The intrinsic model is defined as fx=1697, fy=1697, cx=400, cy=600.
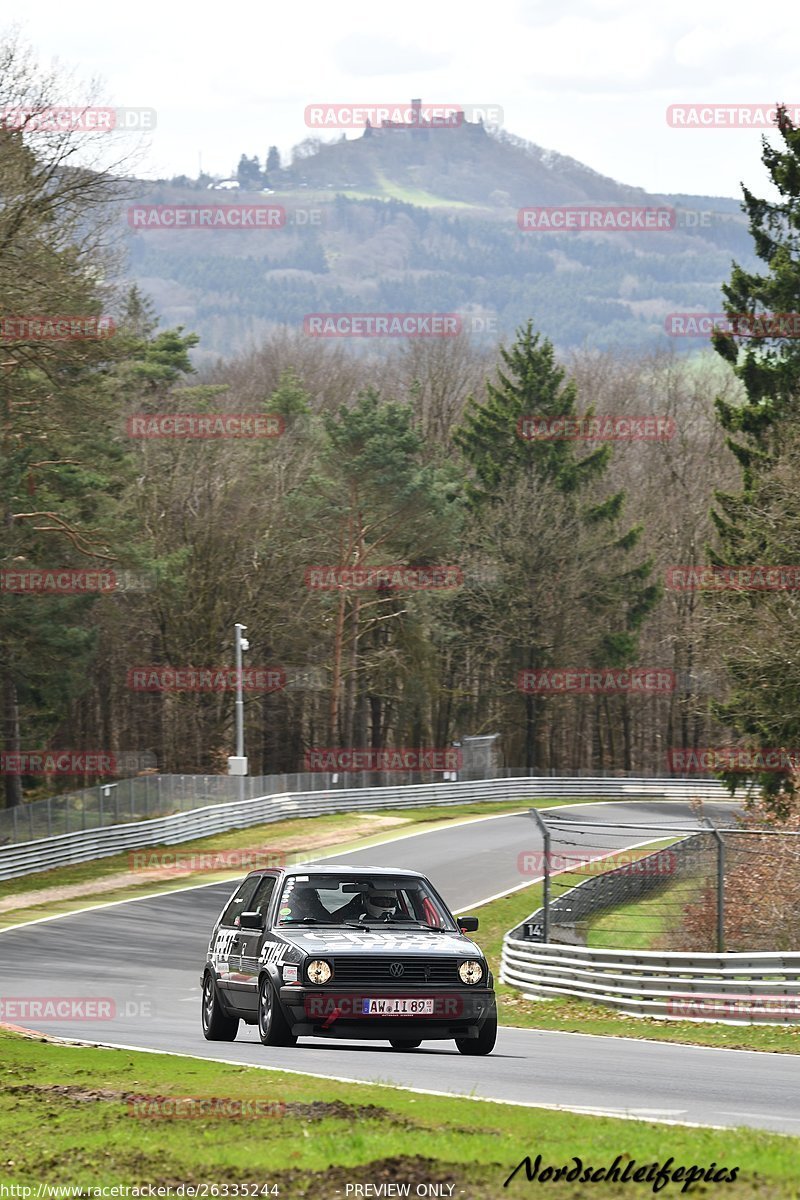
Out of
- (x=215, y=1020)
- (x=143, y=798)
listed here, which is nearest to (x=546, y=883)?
(x=215, y=1020)

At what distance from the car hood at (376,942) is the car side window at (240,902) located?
123cm

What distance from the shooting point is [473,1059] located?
1476cm

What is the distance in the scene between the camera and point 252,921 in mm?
14594

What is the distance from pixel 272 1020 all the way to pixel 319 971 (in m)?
0.79

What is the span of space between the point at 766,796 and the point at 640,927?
634 cm

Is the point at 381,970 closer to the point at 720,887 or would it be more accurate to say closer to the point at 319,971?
the point at 319,971

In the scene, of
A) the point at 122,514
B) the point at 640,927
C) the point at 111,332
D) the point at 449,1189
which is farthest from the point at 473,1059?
the point at 122,514

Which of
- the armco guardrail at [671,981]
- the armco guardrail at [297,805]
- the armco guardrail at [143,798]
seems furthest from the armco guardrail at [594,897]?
the armco guardrail at [143,798]

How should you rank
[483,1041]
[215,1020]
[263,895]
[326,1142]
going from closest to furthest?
[326,1142], [483,1041], [263,895], [215,1020]

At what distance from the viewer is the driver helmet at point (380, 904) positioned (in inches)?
579

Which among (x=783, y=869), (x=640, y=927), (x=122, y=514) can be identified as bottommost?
(x=640, y=927)

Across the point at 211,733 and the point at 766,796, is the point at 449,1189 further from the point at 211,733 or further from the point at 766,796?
the point at 211,733

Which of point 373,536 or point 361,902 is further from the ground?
→ point 373,536

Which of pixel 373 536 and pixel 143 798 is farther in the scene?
pixel 373 536
